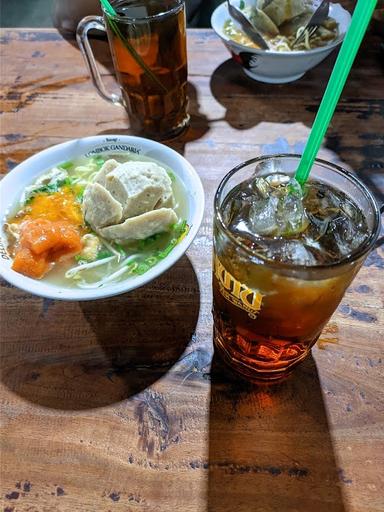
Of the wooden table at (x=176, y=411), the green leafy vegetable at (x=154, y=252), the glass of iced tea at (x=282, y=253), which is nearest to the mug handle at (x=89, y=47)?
the wooden table at (x=176, y=411)

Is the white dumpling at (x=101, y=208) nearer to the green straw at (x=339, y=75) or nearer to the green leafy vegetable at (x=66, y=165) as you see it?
the green leafy vegetable at (x=66, y=165)

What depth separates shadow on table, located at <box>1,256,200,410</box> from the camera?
2.81 ft

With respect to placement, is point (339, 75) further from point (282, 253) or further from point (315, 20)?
point (315, 20)

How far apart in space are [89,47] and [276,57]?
1.95 feet

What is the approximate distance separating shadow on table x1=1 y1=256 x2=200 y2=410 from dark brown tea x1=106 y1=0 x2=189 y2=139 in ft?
1.94

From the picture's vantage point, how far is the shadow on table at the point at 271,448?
0.71 m

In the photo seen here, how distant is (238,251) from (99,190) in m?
0.47

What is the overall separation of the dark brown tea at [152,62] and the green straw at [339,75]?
721 millimetres

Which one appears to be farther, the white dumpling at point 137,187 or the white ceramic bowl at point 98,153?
the white dumpling at point 137,187

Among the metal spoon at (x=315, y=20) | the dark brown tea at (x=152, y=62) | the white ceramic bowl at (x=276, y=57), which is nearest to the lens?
the dark brown tea at (x=152, y=62)

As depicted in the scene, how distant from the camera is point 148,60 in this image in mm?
1274

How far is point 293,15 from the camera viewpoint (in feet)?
5.24

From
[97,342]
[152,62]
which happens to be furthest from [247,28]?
[97,342]

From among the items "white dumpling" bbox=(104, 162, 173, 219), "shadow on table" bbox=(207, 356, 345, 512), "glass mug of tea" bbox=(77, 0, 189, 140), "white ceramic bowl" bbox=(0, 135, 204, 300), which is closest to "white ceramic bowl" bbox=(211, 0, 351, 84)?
"glass mug of tea" bbox=(77, 0, 189, 140)
